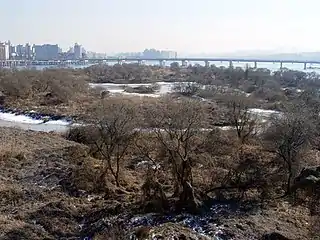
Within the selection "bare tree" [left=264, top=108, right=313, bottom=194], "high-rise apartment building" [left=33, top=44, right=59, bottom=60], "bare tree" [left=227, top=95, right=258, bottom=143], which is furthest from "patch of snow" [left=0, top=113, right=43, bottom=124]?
"high-rise apartment building" [left=33, top=44, right=59, bottom=60]

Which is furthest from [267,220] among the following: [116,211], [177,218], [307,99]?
[307,99]

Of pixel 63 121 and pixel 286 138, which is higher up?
pixel 286 138

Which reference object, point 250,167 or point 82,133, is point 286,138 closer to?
point 250,167

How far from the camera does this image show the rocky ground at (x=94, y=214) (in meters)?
12.6

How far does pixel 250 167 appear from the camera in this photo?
18469 mm

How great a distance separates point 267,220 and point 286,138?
14.8 feet

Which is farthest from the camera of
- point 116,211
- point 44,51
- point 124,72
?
point 44,51

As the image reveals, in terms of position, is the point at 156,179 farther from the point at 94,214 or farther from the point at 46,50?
the point at 46,50

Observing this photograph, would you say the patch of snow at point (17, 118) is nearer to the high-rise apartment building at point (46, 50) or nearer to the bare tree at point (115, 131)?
the bare tree at point (115, 131)

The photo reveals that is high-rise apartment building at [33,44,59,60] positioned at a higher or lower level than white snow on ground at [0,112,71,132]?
higher

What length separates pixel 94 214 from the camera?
47.2 feet

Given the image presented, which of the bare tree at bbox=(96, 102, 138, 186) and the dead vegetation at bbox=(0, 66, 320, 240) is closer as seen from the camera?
the dead vegetation at bbox=(0, 66, 320, 240)

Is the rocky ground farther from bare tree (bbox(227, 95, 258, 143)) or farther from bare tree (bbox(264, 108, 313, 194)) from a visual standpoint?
bare tree (bbox(227, 95, 258, 143))

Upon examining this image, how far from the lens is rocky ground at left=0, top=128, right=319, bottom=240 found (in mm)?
12602
